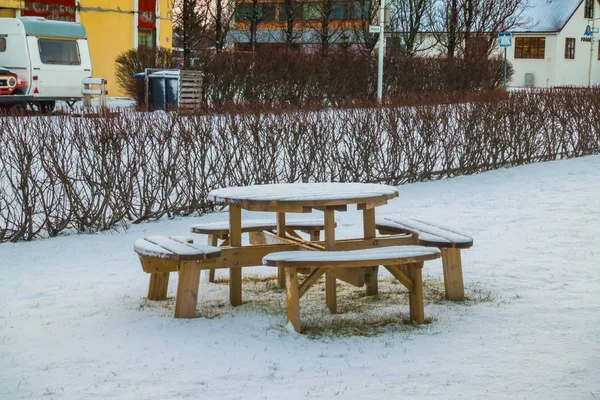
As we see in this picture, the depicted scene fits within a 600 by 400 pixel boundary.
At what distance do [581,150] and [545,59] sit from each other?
36.9 metres

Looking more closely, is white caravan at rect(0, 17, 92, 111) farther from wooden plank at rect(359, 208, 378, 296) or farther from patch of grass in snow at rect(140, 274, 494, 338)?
wooden plank at rect(359, 208, 378, 296)

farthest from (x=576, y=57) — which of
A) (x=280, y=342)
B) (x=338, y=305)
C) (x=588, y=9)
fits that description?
(x=280, y=342)

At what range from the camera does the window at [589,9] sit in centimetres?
5244

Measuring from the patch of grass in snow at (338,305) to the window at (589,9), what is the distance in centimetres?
4877

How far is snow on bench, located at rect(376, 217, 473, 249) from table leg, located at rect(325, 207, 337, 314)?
0.64 m

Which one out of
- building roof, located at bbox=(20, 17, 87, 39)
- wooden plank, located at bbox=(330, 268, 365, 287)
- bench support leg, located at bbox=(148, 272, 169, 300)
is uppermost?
building roof, located at bbox=(20, 17, 87, 39)

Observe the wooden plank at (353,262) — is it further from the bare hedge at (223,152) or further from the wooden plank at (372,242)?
the bare hedge at (223,152)

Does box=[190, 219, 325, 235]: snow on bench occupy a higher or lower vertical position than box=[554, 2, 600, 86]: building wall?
lower

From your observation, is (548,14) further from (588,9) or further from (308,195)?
(308,195)

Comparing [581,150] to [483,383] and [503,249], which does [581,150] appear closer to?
[503,249]

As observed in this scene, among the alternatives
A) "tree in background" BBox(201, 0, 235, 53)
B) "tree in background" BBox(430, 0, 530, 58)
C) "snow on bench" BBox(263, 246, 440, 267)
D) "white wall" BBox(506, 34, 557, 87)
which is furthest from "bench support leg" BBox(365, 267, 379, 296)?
"white wall" BBox(506, 34, 557, 87)

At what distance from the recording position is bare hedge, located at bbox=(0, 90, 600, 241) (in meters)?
8.49

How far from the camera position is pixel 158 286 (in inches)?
246

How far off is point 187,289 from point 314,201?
890mm
